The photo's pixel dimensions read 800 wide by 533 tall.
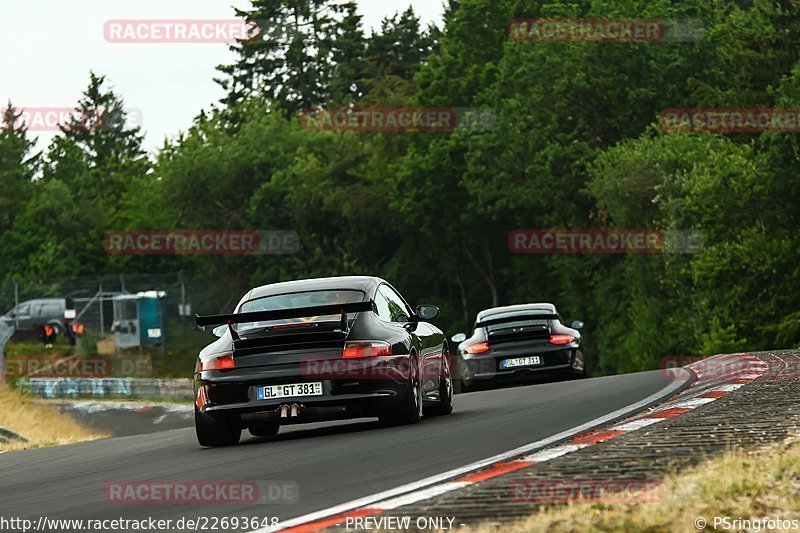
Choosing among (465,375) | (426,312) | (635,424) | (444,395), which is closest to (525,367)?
(465,375)

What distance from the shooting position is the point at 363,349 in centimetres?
1357

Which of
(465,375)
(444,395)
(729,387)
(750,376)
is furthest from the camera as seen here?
A: (465,375)

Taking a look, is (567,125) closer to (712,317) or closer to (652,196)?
(652,196)

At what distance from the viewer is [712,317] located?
4909cm

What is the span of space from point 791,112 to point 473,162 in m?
19.9

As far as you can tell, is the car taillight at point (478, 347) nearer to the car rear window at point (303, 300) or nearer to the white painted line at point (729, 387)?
the white painted line at point (729, 387)

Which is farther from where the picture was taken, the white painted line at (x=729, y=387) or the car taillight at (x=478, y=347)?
the car taillight at (x=478, y=347)

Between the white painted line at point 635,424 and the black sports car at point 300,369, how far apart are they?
8.30ft

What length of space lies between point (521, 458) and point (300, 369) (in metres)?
3.83

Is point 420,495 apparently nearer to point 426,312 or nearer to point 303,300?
point 303,300

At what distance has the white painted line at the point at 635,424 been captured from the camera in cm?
1138

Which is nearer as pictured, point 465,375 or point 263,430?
point 263,430

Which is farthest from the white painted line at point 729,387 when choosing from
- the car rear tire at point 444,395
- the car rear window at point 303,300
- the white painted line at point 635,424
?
the car rear window at point 303,300

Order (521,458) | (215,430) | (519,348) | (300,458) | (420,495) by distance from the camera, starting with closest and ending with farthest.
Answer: (420,495)
(521,458)
(300,458)
(215,430)
(519,348)
